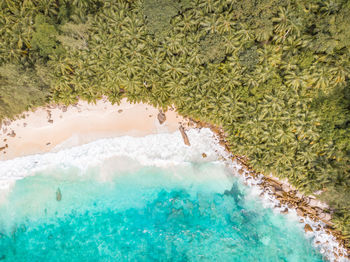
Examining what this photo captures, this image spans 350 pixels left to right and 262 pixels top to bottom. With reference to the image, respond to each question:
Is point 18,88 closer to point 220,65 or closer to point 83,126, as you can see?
point 83,126

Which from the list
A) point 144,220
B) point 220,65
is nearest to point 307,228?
point 144,220

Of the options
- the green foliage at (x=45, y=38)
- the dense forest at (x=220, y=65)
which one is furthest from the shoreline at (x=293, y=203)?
the green foliage at (x=45, y=38)

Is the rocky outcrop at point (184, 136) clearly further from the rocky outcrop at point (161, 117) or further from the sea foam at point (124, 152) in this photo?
the rocky outcrop at point (161, 117)

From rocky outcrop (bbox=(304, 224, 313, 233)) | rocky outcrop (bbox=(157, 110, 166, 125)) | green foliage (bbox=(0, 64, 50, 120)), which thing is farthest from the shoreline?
green foliage (bbox=(0, 64, 50, 120))

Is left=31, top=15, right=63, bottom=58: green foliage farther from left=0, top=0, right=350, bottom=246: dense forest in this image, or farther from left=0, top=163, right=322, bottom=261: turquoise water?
left=0, top=163, right=322, bottom=261: turquoise water

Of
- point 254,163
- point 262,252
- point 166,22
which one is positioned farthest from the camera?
point 262,252

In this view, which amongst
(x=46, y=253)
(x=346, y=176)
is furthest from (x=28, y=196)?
(x=346, y=176)

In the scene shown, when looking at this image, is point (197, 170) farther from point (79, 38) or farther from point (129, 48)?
point (79, 38)
